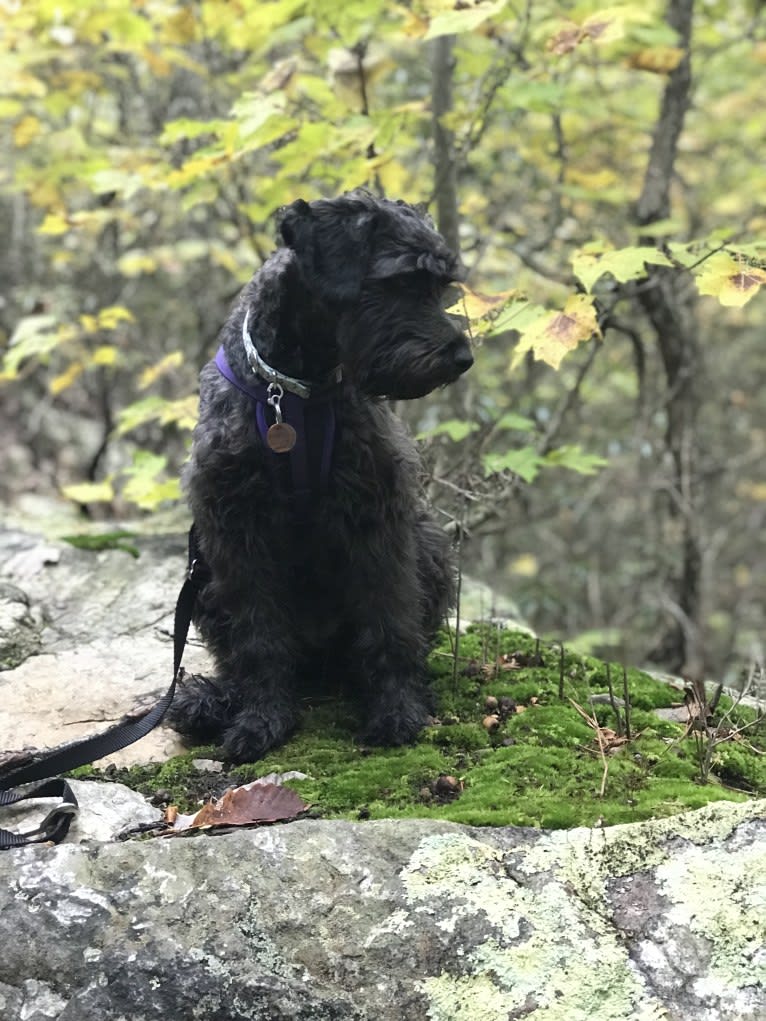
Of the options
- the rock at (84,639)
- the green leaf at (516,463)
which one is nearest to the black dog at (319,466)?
the rock at (84,639)

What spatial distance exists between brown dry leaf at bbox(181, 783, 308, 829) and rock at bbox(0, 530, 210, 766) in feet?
1.96

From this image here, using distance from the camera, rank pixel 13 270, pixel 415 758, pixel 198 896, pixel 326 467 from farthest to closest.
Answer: pixel 13 270 < pixel 326 467 < pixel 415 758 < pixel 198 896

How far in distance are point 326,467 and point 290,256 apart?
26.8 inches

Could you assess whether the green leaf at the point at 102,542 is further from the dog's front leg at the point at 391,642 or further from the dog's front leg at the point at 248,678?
the dog's front leg at the point at 391,642

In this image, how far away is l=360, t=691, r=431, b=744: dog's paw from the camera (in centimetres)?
320

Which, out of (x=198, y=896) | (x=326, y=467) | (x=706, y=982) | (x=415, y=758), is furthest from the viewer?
(x=326, y=467)

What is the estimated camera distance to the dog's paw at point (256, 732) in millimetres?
3158

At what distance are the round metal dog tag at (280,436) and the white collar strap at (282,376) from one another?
139 millimetres

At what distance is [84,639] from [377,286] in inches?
88.7

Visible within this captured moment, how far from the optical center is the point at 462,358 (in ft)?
10.2

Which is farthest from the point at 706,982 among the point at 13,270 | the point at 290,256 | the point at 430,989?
the point at 13,270

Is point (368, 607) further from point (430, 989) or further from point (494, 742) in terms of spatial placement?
point (430, 989)

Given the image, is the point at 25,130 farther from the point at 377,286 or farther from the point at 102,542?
the point at 377,286

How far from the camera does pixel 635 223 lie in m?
5.99
